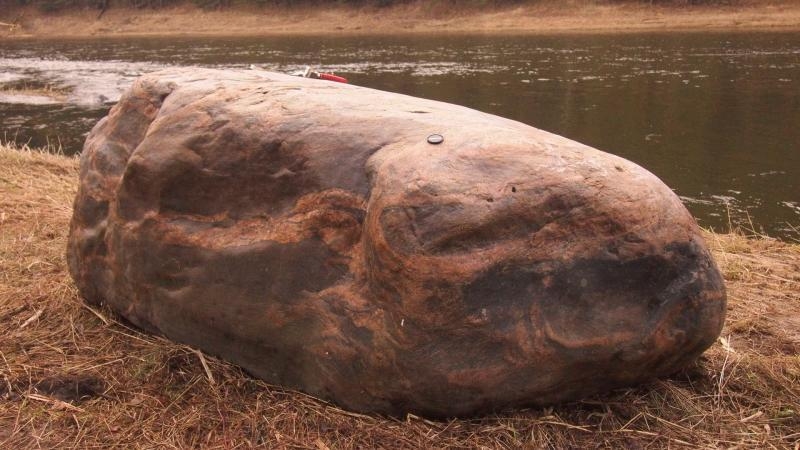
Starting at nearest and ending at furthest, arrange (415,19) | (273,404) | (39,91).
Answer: (273,404) → (39,91) → (415,19)

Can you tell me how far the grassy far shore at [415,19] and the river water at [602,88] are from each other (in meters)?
2.85

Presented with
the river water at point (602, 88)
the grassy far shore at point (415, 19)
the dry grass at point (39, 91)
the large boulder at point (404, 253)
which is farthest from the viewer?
the grassy far shore at point (415, 19)

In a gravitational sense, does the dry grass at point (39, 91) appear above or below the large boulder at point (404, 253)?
below

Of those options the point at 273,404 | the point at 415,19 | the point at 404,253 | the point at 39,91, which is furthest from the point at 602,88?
the point at 415,19

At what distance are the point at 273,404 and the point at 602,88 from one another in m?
13.4

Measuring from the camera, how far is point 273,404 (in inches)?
114

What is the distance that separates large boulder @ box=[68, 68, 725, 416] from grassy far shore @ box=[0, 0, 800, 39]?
2025 centimetres

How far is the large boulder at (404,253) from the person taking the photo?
8.08 feet

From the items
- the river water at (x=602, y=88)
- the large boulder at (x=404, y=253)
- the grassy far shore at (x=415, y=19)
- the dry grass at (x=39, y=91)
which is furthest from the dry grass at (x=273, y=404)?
the grassy far shore at (x=415, y=19)

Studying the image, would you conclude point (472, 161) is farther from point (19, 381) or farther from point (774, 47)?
point (774, 47)

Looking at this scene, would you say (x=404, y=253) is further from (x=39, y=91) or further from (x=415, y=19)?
(x=415, y=19)

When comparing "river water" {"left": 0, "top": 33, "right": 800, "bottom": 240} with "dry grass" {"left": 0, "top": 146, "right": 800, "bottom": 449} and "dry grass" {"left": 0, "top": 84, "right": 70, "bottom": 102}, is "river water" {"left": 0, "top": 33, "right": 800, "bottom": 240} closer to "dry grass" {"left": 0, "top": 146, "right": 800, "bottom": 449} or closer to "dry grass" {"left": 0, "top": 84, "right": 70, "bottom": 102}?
"dry grass" {"left": 0, "top": 84, "right": 70, "bottom": 102}

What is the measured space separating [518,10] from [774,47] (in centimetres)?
1350

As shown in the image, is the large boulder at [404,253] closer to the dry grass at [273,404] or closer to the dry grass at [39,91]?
the dry grass at [273,404]
